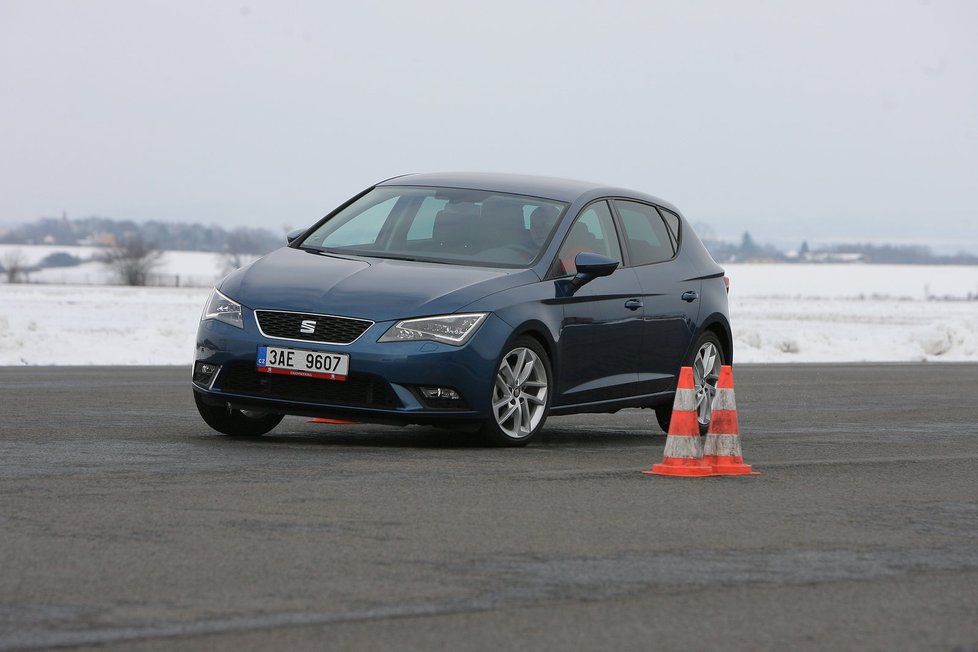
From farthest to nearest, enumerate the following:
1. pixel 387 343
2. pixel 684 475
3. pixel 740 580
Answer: pixel 387 343
pixel 684 475
pixel 740 580

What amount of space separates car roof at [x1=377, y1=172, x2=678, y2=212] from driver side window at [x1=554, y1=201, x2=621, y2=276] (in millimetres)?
124

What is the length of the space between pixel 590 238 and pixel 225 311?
2639 mm

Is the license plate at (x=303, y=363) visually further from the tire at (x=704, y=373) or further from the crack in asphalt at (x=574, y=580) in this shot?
the crack in asphalt at (x=574, y=580)

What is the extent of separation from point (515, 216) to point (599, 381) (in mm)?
1235

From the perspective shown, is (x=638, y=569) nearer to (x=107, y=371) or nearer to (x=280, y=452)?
(x=280, y=452)

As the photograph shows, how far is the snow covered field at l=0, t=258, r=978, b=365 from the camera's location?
25453mm

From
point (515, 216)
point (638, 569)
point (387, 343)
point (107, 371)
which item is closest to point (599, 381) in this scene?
point (515, 216)

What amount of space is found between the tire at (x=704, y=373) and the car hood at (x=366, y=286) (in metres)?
2.20

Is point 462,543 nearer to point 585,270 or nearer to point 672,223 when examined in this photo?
point 585,270

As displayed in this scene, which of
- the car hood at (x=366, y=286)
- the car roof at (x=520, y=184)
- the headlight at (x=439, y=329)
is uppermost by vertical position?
the car roof at (x=520, y=184)

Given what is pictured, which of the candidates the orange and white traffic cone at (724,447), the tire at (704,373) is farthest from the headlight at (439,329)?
the tire at (704,373)

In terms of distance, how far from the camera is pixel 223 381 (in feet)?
32.9

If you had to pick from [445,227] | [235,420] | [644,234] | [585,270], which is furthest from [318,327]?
[644,234]

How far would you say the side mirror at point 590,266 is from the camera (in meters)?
10.7
